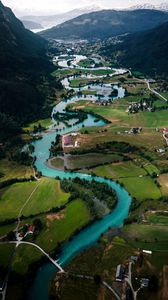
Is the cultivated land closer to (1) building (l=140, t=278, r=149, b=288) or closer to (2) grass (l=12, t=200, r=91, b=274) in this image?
(2) grass (l=12, t=200, r=91, b=274)

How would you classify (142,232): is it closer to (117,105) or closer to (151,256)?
(151,256)

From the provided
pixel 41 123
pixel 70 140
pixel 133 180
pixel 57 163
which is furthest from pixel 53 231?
pixel 41 123

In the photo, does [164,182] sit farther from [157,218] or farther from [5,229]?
[5,229]

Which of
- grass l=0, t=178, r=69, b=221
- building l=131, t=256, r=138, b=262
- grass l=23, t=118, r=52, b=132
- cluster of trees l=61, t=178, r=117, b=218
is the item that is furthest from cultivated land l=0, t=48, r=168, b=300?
grass l=23, t=118, r=52, b=132

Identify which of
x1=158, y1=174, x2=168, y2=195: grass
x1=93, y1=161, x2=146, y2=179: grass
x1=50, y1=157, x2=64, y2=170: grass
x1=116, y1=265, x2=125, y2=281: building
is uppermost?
x1=116, y1=265, x2=125, y2=281: building

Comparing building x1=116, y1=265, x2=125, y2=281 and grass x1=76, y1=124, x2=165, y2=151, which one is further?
grass x1=76, y1=124, x2=165, y2=151

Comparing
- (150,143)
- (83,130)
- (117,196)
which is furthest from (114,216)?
(83,130)
